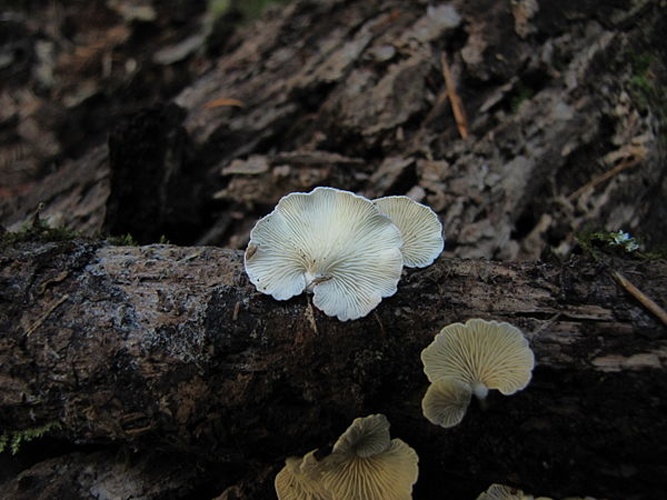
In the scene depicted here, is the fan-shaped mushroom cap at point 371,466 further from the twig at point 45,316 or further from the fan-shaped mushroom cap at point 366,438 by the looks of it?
the twig at point 45,316

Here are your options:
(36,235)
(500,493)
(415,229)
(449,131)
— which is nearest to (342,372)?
(415,229)

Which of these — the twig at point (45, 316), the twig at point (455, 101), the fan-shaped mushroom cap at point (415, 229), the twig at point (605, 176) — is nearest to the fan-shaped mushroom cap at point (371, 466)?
the fan-shaped mushroom cap at point (415, 229)

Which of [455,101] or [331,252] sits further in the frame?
[455,101]

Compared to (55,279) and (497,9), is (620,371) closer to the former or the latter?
(55,279)

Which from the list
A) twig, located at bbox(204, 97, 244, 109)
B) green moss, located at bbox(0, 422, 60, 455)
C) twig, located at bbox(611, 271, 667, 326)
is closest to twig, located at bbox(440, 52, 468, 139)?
twig, located at bbox(204, 97, 244, 109)

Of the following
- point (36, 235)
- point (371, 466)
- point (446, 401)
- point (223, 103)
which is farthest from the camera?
point (223, 103)

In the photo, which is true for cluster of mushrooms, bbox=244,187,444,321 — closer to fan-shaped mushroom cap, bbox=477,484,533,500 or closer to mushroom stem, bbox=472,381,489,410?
mushroom stem, bbox=472,381,489,410

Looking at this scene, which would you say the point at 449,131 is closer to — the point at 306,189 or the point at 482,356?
the point at 306,189
